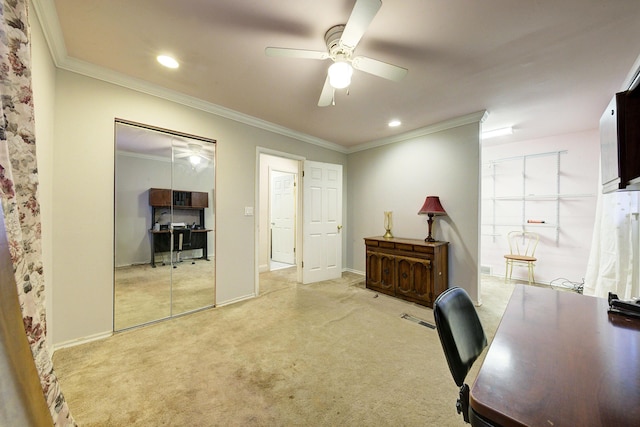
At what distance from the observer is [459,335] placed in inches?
42.9

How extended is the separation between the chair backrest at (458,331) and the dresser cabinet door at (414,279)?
207cm

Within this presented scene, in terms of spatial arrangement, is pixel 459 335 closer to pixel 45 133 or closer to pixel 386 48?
pixel 386 48

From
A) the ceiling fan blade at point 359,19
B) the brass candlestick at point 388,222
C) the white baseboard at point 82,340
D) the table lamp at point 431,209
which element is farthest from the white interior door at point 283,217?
the ceiling fan blade at point 359,19

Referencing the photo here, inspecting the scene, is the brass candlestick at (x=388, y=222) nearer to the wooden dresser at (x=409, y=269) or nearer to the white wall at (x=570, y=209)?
the wooden dresser at (x=409, y=269)

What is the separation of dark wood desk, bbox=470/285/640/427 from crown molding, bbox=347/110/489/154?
2.77m

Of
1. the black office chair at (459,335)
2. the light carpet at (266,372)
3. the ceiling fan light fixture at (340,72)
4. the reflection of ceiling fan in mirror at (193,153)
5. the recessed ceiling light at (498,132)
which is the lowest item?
the light carpet at (266,372)

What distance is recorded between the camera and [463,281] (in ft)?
11.0

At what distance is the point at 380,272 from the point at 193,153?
10.1ft

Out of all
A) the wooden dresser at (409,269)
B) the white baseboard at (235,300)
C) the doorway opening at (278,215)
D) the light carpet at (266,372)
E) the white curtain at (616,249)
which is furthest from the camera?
the doorway opening at (278,215)

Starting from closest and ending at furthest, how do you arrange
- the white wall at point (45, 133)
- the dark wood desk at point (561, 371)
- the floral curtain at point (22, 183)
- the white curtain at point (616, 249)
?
the dark wood desk at point (561, 371)
the floral curtain at point (22, 183)
the white wall at point (45, 133)
the white curtain at point (616, 249)

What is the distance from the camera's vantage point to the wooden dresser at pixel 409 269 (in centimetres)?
323

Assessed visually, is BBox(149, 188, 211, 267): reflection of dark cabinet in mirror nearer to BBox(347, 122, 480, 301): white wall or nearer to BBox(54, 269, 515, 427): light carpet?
BBox(54, 269, 515, 427): light carpet

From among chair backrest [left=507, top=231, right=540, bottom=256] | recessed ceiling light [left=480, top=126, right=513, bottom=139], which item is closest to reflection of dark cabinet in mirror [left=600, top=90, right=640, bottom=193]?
recessed ceiling light [left=480, top=126, right=513, bottom=139]

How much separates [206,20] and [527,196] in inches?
204
